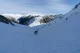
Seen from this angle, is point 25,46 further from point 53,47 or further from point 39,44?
point 53,47

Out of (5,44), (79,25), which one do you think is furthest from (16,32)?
(79,25)

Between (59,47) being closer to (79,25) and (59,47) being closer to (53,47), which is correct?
(53,47)

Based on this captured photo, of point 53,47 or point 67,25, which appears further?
point 67,25

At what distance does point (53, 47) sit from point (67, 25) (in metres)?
4.39

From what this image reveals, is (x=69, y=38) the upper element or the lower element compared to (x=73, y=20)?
lower

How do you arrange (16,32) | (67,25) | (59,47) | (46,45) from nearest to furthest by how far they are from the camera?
1. (59,47)
2. (46,45)
3. (67,25)
4. (16,32)

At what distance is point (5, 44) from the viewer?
23.8 metres

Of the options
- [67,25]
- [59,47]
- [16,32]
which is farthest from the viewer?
[16,32]

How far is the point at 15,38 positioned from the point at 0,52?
12.6 feet

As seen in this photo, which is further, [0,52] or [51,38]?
[51,38]

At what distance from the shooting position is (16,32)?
27.5m

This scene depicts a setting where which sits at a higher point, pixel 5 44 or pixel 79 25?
pixel 79 25

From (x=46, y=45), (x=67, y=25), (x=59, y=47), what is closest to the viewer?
(x=59, y=47)

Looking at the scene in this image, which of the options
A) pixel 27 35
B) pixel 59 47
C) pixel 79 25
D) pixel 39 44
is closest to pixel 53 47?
pixel 59 47
